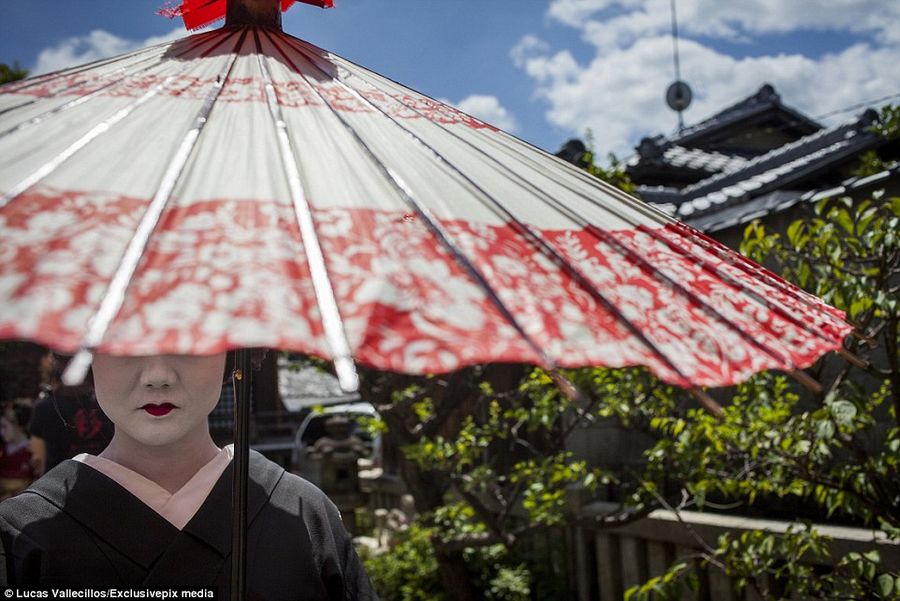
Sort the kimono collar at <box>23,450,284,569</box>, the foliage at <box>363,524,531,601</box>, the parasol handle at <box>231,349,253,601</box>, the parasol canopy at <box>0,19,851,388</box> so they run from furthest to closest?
1. the foliage at <box>363,524,531,601</box>
2. the kimono collar at <box>23,450,284,569</box>
3. the parasol handle at <box>231,349,253,601</box>
4. the parasol canopy at <box>0,19,851,388</box>

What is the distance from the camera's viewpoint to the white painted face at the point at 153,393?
1.71 meters

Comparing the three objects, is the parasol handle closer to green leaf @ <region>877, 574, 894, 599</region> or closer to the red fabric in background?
the red fabric in background

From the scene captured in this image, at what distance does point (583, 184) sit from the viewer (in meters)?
1.60

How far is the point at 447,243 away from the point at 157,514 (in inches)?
42.8

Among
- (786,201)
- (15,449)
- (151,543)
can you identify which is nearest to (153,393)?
(151,543)

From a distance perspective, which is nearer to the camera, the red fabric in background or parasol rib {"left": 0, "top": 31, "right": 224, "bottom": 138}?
parasol rib {"left": 0, "top": 31, "right": 224, "bottom": 138}

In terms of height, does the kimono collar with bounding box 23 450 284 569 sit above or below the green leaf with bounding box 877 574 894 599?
above

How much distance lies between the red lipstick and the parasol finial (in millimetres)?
904

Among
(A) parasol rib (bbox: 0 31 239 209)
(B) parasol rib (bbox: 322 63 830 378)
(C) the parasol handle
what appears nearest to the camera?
(A) parasol rib (bbox: 0 31 239 209)

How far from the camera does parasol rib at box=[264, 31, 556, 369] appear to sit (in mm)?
986

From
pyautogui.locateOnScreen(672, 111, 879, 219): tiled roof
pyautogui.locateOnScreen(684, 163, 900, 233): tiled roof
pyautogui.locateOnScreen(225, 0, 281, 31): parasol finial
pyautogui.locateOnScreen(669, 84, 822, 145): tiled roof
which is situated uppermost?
pyautogui.locateOnScreen(669, 84, 822, 145): tiled roof

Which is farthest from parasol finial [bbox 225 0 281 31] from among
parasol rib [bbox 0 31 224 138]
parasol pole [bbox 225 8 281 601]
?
parasol rib [bbox 0 31 224 138]

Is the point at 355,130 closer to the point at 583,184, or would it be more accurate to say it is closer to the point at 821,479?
the point at 583,184

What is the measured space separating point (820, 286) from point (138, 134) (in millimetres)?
2453
